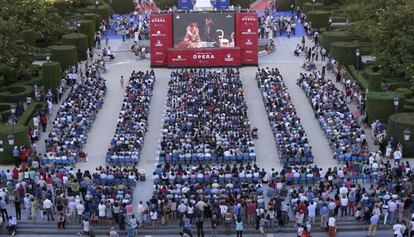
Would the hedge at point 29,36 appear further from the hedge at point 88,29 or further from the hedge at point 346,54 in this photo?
the hedge at point 346,54

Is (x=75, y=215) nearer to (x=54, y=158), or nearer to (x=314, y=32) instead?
(x=54, y=158)

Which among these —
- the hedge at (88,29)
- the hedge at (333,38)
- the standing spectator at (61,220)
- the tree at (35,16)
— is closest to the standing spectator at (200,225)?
the standing spectator at (61,220)

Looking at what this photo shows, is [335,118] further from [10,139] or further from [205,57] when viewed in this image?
[205,57]

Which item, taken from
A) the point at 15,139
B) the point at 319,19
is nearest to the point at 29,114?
the point at 15,139

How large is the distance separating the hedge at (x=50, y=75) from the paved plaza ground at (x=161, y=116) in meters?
2.88

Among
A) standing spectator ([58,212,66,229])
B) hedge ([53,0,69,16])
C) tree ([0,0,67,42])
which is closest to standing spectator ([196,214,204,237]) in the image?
standing spectator ([58,212,66,229])

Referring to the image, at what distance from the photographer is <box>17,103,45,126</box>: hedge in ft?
173

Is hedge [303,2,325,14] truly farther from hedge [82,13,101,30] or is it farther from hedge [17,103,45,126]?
hedge [17,103,45,126]

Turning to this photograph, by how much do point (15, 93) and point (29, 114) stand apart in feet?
19.3

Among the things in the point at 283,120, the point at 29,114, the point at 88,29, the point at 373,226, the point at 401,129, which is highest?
the point at 88,29

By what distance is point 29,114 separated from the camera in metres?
54.1

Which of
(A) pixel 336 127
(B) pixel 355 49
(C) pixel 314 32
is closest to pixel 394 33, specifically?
(B) pixel 355 49

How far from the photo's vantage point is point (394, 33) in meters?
60.5

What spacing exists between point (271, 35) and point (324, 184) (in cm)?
4362
